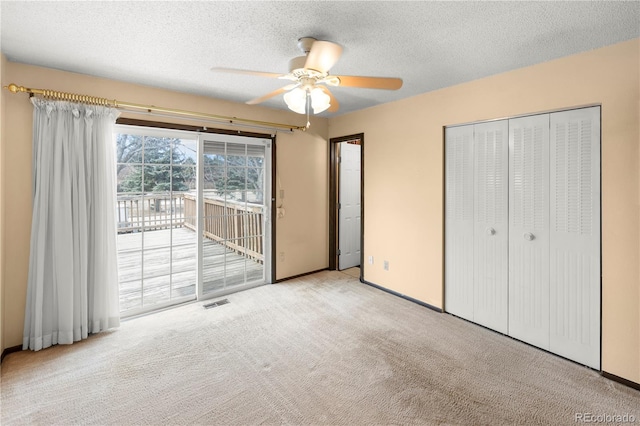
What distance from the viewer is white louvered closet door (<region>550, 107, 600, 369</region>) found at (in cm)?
237

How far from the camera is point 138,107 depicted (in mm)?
3104

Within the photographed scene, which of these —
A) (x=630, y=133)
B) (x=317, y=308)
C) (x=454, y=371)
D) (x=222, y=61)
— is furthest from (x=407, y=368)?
(x=222, y=61)

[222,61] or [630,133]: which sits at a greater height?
[222,61]

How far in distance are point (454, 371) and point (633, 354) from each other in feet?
3.98

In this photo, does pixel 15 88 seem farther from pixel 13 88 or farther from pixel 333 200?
pixel 333 200

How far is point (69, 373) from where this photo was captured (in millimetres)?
2318

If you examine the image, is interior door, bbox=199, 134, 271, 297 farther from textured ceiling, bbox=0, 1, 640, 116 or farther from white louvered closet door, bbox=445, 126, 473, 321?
white louvered closet door, bbox=445, 126, 473, 321

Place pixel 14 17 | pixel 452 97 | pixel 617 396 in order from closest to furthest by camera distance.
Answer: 1. pixel 14 17
2. pixel 617 396
3. pixel 452 97

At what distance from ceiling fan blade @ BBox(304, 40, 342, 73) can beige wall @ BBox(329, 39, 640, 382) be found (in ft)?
6.13

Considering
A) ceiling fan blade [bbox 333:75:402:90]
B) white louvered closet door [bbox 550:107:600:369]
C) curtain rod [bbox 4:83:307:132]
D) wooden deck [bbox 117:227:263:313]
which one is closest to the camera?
ceiling fan blade [bbox 333:75:402:90]

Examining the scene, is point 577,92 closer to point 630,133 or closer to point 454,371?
point 630,133

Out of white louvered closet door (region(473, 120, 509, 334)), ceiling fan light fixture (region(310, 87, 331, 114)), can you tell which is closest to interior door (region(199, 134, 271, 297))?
ceiling fan light fixture (region(310, 87, 331, 114))

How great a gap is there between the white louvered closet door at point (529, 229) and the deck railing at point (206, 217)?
295cm

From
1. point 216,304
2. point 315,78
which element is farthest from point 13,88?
point 216,304
